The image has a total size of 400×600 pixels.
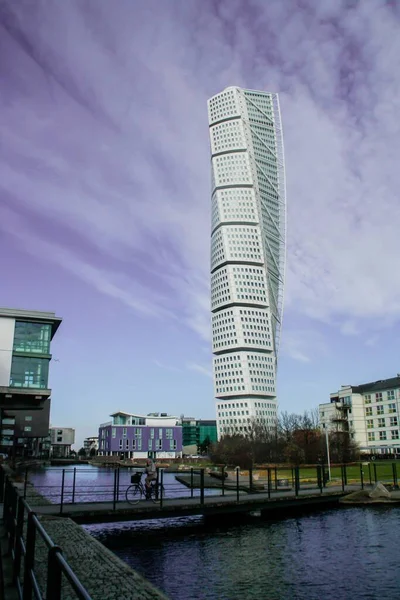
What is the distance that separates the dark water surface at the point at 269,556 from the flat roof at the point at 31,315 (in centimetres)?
3002

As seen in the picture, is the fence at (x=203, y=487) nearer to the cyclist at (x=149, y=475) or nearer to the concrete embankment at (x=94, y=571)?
the cyclist at (x=149, y=475)

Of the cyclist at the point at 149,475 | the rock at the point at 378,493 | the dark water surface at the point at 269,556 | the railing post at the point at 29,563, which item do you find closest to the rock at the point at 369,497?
the rock at the point at 378,493

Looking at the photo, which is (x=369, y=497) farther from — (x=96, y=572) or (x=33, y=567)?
(x=33, y=567)

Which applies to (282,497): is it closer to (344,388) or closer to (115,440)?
(344,388)

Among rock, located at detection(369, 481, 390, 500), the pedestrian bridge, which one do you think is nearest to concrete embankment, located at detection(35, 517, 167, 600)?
the pedestrian bridge

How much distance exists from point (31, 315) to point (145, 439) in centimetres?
14592

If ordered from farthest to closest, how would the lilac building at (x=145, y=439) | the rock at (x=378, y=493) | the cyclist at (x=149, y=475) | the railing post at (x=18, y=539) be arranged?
the lilac building at (x=145, y=439)
the rock at (x=378, y=493)
the cyclist at (x=149, y=475)
the railing post at (x=18, y=539)

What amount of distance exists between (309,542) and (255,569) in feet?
17.1

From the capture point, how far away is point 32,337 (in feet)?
167

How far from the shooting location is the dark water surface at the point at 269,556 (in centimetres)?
1357

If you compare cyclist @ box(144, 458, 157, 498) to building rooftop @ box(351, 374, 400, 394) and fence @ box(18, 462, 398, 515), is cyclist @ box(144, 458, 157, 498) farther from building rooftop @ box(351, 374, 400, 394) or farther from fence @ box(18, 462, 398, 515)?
building rooftop @ box(351, 374, 400, 394)

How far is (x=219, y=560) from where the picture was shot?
17.1 metres

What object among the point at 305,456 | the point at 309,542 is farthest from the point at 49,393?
the point at 305,456

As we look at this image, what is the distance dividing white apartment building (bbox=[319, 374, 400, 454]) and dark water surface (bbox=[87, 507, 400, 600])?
9963 cm
